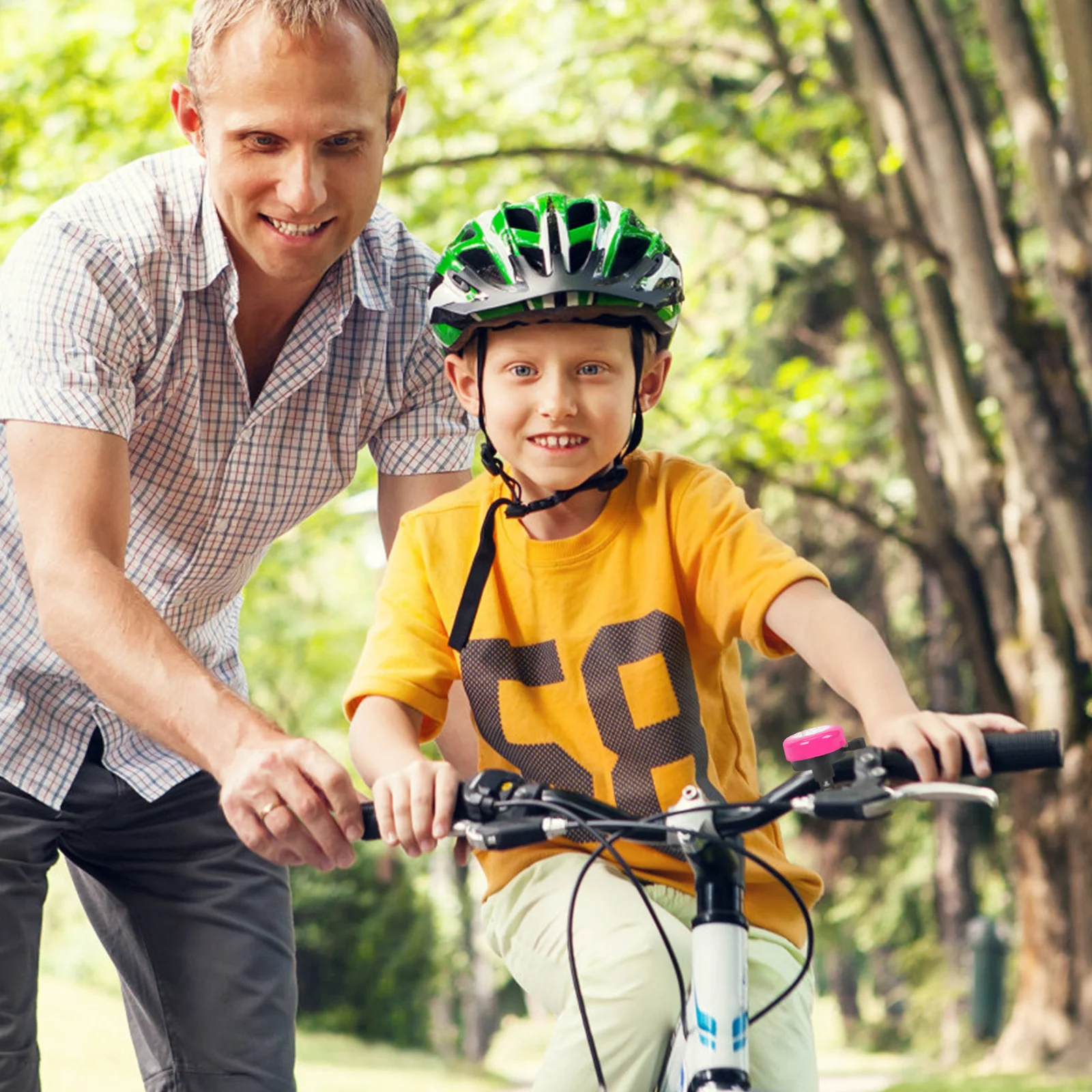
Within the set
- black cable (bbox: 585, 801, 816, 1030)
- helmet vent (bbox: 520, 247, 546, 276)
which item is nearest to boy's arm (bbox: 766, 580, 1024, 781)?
black cable (bbox: 585, 801, 816, 1030)

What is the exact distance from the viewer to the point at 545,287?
275 centimetres

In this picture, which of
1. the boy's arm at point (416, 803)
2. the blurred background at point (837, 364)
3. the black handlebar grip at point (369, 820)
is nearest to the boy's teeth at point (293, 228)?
the boy's arm at point (416, 803)

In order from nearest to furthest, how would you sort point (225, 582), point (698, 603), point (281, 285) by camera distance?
point (698, 603), point (281, 285), point (225, 582)

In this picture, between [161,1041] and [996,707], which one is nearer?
[161,1041]

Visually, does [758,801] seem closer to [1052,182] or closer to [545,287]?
[545,287]

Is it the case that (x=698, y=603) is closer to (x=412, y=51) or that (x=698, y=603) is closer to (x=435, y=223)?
(x=412, y=51)

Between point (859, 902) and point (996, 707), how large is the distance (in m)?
7.02

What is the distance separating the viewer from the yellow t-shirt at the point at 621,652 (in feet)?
8.68

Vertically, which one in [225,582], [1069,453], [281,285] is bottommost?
[225,582]

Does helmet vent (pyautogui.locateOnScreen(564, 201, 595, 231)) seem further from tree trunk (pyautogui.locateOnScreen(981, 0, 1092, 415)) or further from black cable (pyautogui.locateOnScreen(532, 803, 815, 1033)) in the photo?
tree trunk (pyautogui.locateOnScreen(981, 0, 1092, 415))

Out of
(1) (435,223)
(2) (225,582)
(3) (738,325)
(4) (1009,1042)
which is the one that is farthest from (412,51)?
(2) (225,582)

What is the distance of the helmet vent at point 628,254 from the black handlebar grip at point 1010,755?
1053 millimetres

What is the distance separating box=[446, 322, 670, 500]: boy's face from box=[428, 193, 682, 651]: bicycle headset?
0.02 m

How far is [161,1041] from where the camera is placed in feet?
11.1
